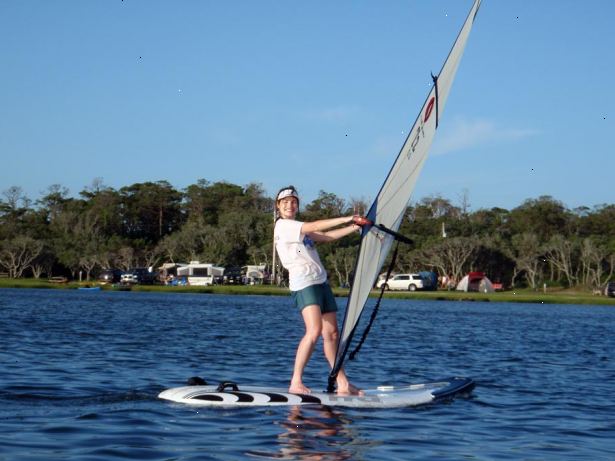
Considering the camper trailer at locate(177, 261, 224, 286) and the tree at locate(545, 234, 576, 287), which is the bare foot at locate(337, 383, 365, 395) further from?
the camper trailer at locate(177, 261, 224, 286)

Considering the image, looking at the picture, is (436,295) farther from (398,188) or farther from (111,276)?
(398,188)

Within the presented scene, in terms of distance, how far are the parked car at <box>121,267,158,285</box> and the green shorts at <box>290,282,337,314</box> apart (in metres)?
75.7

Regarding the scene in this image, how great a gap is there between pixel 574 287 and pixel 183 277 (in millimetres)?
36276

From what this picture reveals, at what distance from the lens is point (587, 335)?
2984 centimetres

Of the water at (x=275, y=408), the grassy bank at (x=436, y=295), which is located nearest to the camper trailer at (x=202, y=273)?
the grassy bank at (x=436, y=295)

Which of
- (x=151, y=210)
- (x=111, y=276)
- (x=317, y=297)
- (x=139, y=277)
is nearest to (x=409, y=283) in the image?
(x=139, y=277)

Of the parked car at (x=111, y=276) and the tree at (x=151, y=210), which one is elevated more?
the tree at (x=151, y=210)

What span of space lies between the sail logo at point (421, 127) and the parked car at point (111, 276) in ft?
256

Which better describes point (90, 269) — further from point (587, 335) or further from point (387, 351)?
point (387, 351)

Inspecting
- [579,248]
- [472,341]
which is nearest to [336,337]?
[472,341]

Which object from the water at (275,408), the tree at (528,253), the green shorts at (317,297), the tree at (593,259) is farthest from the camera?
the tree at (528,253)

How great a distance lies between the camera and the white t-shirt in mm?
10133

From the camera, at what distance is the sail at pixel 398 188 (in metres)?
9.72

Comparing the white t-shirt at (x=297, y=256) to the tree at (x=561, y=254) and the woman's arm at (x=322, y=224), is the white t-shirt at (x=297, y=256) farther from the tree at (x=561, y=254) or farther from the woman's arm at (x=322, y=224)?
the tree at (x=561, y=254)
